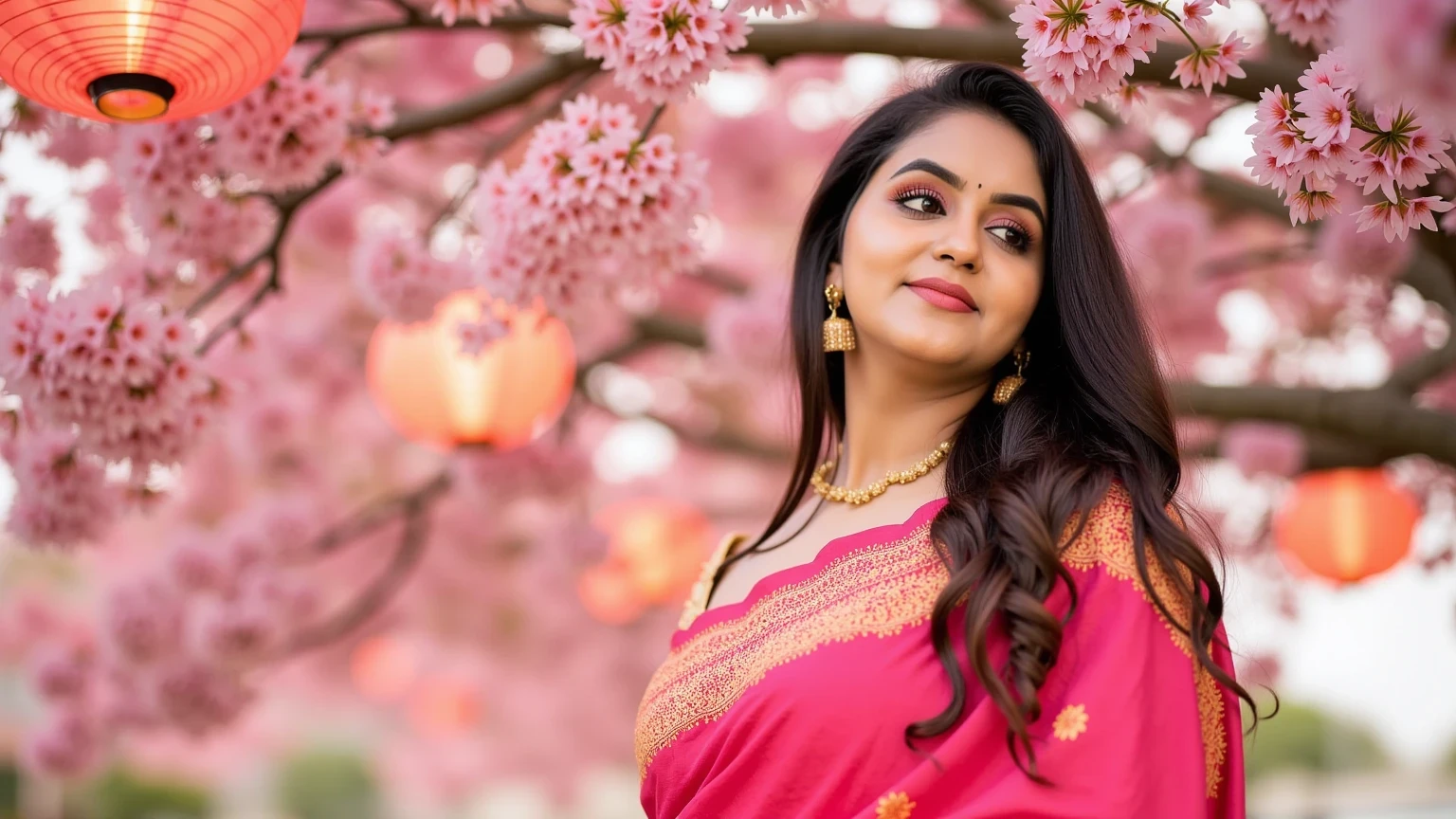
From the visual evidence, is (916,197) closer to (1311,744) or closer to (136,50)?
(136,50)

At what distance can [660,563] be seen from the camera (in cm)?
579

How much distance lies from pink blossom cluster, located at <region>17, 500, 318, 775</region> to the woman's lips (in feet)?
9.55

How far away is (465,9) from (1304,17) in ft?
3.61

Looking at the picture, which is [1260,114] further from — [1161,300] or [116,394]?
[1161,300]

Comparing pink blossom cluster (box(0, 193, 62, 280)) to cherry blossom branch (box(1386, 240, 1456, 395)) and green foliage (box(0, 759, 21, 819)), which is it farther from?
green foliage (box(0, 759, 21, 819))

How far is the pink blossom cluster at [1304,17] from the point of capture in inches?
67.7

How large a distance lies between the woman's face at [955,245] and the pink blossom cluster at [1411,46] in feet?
2.81

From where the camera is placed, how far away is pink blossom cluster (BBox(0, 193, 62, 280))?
2502 mm

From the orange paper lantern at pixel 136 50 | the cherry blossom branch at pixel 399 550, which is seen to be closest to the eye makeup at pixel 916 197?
the orange paper lantern at pixel 136 50

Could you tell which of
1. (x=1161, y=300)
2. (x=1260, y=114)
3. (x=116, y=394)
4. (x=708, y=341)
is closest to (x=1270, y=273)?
(x=1161, y=300)

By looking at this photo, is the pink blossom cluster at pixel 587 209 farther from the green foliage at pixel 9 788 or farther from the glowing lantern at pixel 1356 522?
the green foliage at pixel 9 788

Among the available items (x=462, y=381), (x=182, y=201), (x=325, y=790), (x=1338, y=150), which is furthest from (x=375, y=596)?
(x=325, y=790)

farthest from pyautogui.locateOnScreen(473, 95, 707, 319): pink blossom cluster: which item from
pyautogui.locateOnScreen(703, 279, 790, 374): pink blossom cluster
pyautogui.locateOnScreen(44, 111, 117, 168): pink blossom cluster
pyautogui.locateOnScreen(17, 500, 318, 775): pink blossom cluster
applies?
pyautogui.locateOnScreen(17, 500, 318, 775): pink blossom cluster

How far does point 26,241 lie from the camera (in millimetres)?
2514
